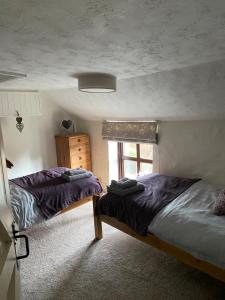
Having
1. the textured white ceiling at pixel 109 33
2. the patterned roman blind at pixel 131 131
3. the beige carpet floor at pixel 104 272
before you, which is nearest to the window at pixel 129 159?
the patterned roman blind at pixel 131 131

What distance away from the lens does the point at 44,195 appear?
117 inches

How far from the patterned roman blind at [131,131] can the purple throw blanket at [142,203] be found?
0.87 meters

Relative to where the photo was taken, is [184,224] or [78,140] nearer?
[184,224]

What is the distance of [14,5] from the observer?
88 cm

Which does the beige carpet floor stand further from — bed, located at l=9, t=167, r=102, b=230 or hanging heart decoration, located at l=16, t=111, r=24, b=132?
hanging heart decoration, located at l=16, t=111, r=24, b=132

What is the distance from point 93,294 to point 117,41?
Answer: 2123mm

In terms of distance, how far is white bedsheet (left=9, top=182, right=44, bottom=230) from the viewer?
2.66 meters

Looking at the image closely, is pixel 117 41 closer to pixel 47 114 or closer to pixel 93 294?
pixel 93 294

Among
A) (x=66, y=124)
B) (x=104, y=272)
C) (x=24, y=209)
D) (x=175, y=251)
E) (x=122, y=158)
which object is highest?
(x=66, y=124)

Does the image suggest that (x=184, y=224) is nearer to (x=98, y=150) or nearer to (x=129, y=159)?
(x=129, y=159)

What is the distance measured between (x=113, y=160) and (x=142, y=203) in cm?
210

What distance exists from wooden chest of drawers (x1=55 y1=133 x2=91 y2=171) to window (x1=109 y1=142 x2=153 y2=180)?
22.6 inches

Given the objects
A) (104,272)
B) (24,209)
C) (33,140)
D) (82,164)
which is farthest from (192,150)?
(33,140)

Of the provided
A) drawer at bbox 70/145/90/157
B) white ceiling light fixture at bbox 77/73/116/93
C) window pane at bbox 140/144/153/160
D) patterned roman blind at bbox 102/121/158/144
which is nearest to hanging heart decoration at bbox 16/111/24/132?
drawer at bbox 70/145/90/157
